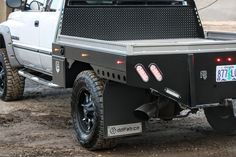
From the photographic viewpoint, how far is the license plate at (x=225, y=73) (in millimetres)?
5586

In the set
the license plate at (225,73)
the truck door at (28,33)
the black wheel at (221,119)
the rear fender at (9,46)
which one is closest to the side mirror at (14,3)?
the truck door at (28,33)

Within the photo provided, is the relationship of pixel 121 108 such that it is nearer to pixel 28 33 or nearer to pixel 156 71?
pixel 156 71

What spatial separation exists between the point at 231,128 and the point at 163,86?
5.57 ft

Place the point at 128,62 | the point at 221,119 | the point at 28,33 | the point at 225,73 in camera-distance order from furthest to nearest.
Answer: the point at 28,33, the point at 221,119, the point at 225,73, the point at 128,62

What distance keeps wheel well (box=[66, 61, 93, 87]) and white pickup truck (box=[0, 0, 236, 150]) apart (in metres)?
0.01

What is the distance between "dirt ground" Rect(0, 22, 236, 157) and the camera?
6.02 meters

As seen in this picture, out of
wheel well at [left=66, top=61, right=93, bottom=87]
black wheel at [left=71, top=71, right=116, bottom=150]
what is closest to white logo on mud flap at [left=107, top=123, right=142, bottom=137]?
black wheel at [left=71, top=71, right=116, bottom=150]

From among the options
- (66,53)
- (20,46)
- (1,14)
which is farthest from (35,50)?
(1,14)

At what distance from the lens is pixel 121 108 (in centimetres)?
579

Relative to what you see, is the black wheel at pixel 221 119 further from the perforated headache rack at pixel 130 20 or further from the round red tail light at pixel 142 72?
the round red tail light at pixel 142 72

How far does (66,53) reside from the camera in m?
6.42

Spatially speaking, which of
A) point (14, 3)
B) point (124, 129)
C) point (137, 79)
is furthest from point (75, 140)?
point (14, 3)

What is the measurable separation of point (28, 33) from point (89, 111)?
278cm

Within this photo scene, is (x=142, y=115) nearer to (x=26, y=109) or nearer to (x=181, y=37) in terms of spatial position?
(x=181, y=37)
